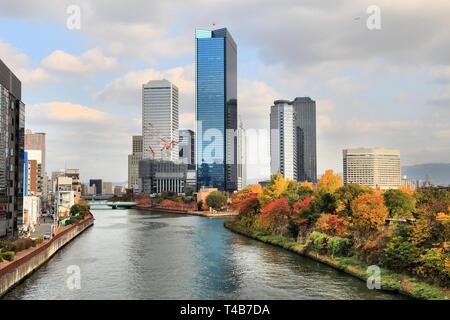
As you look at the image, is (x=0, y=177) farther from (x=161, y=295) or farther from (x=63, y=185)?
(x=63, y=185)

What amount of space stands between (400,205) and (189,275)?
26.7 m

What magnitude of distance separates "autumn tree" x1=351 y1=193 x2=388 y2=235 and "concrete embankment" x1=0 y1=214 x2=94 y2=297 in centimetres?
3222

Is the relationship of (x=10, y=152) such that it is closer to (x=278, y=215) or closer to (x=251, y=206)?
(x=278, y=215)

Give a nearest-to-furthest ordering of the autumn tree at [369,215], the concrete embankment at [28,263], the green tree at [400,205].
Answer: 1. the concrete embankment at [28,263]
2. the autumn tree at [369,215]
3. the green tree at [400,205]

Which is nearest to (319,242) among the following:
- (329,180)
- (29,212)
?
(329,180)

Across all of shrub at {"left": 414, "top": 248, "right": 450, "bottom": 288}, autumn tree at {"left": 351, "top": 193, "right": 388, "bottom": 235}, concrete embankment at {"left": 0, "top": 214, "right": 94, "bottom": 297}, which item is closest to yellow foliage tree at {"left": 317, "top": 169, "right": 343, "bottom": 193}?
autumn tree at {"left": 351, "top": 193, "right": 388, "bottom": 235}

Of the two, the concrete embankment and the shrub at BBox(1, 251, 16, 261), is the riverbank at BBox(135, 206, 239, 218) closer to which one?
the concrete embankment

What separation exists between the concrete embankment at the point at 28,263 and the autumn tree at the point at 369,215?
106ft

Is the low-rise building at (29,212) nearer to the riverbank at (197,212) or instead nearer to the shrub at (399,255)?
the shrub at (399,255)

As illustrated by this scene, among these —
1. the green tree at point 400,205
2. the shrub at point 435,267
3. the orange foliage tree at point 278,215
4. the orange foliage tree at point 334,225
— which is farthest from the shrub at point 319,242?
the shrub at point 435,267

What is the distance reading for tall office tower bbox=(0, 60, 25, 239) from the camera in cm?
5256

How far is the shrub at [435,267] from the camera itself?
32.7 metres

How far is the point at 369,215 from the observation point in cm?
4678
